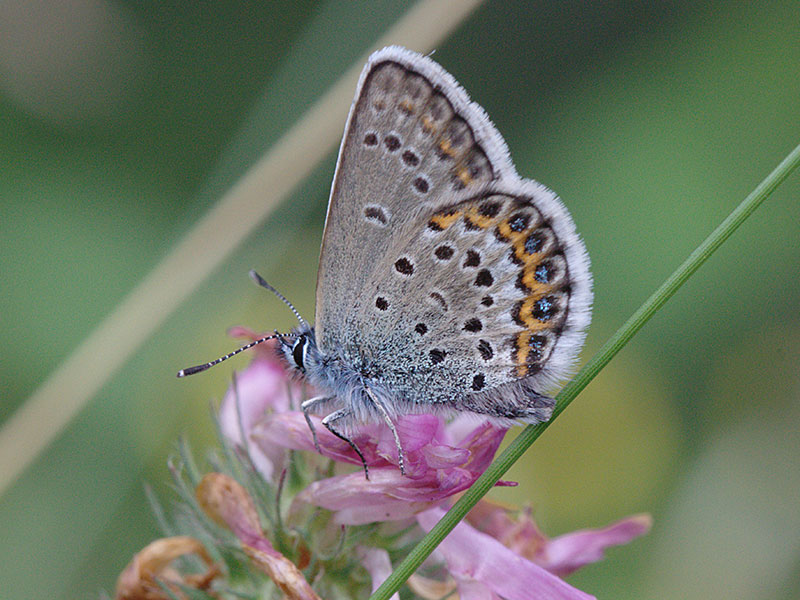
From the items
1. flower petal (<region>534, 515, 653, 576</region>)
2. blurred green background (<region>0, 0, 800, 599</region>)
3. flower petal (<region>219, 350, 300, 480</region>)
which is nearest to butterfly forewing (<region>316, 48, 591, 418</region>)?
flower petal (<region>219, 350, 300, 480</region>)

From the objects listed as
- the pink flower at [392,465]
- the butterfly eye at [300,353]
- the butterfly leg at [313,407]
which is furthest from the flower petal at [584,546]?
the butterfly eye at [300,353]

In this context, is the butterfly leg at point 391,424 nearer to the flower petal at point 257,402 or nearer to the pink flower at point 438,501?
the pink flower at point 438,501

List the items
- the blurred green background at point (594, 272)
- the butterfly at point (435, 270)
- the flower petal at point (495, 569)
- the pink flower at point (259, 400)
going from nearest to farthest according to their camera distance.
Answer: the flower petal at point (495, 569) < the butterfly at point (435, 270) < the pink flower at point (259, 400) < the blurred green background at point (594, 272)

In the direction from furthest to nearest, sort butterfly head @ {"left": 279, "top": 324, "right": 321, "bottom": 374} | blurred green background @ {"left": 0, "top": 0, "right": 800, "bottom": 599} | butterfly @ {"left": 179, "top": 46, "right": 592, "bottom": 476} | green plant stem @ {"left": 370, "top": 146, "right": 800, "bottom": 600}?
blurred green background @ {"left": 0, "top": 0, "right": 800, "bottom": 599}
butterfly head @ {"left": 279, "top": 324, "right": 321, "bottom": 374}
butterfly @ {"left": 179, "top": 46, "right": 592, "bottom": 476}
green plant stem @ {"left": 370, "top": 146, "right": 800, "bottom": 600}

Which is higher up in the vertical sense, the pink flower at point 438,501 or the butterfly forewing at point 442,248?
the butterfly forewing at point 442,248


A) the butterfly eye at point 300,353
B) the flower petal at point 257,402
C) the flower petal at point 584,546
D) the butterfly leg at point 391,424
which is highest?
the flower petal at point 584,546

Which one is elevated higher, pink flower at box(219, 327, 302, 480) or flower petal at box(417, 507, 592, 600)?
flower petal at box(417, 507, 592, 600)

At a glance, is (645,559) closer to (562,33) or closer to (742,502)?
(742,502)

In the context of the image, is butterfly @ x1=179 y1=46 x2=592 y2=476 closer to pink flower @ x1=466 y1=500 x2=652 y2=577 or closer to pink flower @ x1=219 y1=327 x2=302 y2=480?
pink flower @ x1=219 y1=327 x2=302 y2=480
